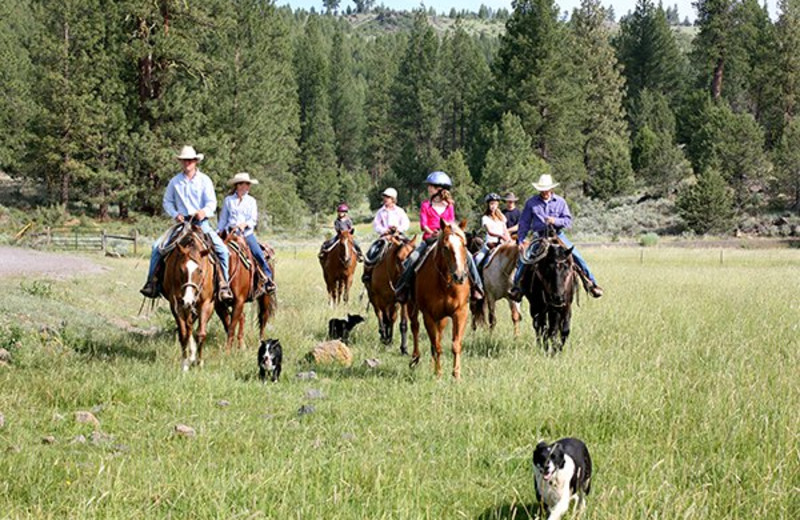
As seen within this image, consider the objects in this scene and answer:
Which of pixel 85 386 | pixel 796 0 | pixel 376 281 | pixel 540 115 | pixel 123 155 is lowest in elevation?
pixel 85 386

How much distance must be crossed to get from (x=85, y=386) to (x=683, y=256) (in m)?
→ 32.6

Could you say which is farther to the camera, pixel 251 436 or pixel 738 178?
pixel 738 178

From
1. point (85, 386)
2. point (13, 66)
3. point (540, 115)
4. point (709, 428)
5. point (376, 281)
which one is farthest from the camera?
point (13, 66)

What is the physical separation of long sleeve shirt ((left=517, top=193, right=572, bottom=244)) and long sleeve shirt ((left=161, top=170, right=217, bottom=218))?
5002mm

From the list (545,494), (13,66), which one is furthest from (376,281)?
(13,66)

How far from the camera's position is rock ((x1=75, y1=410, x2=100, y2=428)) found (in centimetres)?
619

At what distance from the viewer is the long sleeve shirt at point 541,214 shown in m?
10.8

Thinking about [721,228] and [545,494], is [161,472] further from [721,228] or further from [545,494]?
[721,228]

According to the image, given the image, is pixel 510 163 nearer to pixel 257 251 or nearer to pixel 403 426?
pixel 257 251

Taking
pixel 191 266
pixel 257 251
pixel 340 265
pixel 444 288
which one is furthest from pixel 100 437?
pixel 340 265

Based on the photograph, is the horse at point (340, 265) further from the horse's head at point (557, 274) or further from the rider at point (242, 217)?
the horse's head at point (557, 274)

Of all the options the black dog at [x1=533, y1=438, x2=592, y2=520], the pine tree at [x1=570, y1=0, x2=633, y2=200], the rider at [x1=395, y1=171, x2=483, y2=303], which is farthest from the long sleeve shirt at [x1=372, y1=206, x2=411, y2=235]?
the pine tree at [x1=570, y1=0, x2=633, y2=200]

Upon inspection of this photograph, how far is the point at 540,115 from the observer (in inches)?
2206

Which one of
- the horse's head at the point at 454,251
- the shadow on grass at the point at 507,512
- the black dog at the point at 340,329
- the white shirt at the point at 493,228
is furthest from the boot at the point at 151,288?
the shadow on grass at the point at 507,512
